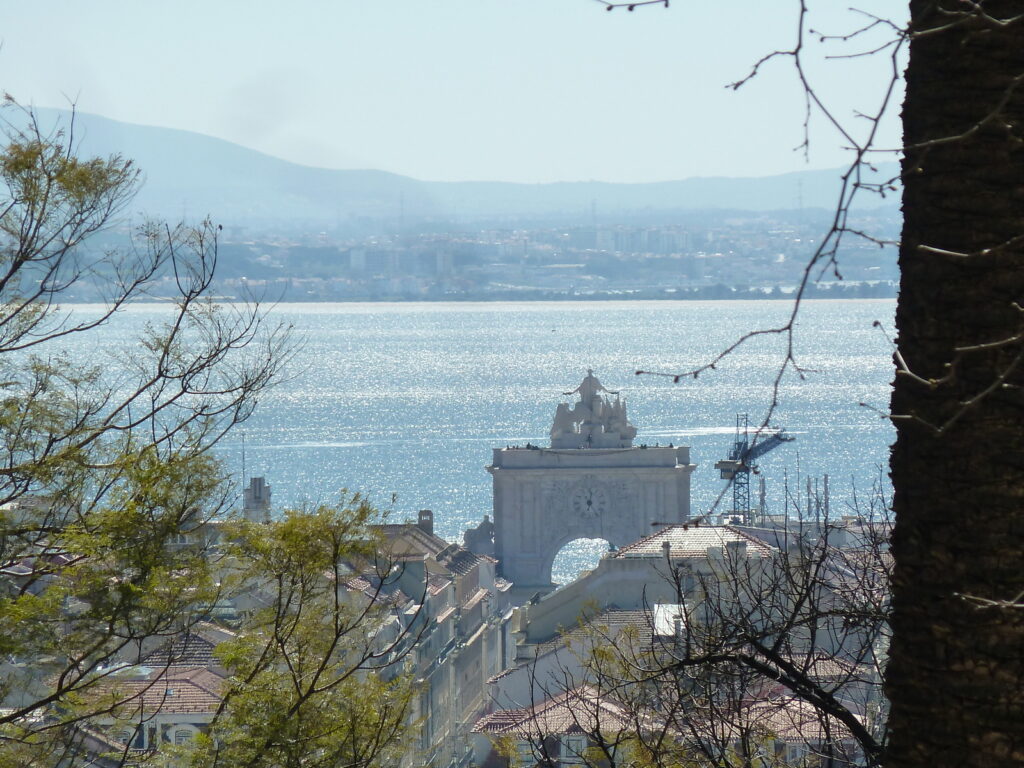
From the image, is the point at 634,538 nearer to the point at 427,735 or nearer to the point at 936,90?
the point at 427,735

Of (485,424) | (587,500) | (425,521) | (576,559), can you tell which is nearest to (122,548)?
(425,521)

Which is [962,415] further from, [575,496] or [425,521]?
[575,496]

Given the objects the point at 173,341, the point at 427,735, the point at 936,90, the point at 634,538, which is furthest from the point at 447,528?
the point at 936,90

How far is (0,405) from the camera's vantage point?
10.3m

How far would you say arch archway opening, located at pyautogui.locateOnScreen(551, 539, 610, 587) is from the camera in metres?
78.5

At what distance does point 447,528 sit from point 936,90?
275 ft

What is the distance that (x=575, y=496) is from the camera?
61.8m

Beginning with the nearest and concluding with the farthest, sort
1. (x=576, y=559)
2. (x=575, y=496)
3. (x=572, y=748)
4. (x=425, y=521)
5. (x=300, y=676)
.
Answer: (x=300, y=676) < (x=572, y=748) < (x=425, y=521) < (x=575, y=496) < (x=576, y=559)

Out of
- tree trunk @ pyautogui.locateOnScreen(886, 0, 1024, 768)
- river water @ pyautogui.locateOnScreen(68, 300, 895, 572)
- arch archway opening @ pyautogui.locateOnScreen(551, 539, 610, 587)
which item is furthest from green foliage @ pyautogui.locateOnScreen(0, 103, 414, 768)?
arch archway opening @ pyautogui.locateOnScreen(551, 539, 610, 587)

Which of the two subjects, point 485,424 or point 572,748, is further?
point 485,424

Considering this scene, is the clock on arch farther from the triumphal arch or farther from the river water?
the river water

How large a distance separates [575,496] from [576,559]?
22668 millimetres

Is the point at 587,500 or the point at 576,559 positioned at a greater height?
the point at 587,500

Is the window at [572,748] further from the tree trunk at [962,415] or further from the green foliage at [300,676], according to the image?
the tree trunk at [962,415]
